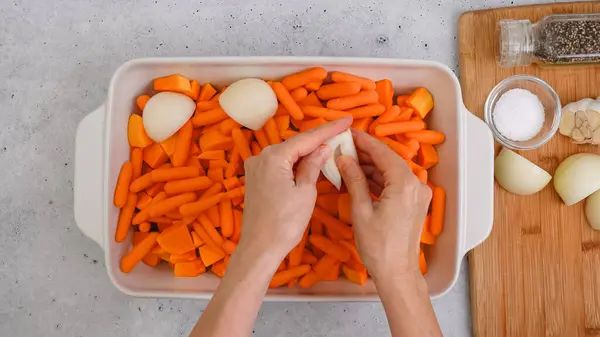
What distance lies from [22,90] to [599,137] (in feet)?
3.61

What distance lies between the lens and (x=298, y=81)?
3.12ft

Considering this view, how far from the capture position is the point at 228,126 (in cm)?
98

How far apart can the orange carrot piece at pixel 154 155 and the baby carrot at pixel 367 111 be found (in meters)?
0.33

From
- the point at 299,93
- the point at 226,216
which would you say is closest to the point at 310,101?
the point at 299,93

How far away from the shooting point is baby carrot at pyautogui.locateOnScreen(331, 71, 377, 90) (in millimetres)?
948

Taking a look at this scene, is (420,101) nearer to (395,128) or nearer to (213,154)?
(395,128)

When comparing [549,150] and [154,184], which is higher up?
[154,184]

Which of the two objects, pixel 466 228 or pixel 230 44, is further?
pixel 230 44

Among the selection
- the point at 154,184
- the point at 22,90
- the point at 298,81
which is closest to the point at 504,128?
the point at 298,81

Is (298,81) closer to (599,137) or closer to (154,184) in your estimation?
(154,184)

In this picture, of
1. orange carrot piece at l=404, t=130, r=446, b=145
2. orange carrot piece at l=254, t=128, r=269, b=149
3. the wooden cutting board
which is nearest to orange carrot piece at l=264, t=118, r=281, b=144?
orange carrot piece at l=254, t=128, r=269, b=149

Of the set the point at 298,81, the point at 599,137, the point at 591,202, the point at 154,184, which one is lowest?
the point at 591,202

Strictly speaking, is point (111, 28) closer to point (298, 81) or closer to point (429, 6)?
point (298, 81)

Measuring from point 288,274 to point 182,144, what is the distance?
11.1 inches
